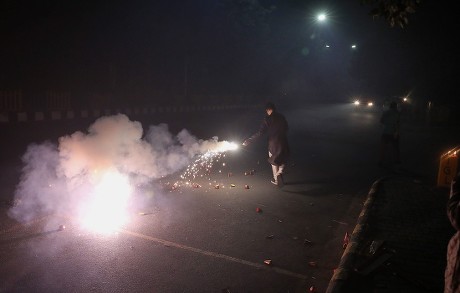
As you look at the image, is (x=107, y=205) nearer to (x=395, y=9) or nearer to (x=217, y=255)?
(x=217, y=255)

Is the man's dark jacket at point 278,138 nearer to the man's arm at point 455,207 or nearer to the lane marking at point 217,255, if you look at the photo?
the lane marking at point 217,255

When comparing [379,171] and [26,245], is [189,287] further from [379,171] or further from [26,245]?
[379,171]

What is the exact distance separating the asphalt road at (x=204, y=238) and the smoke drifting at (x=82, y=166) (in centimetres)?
34

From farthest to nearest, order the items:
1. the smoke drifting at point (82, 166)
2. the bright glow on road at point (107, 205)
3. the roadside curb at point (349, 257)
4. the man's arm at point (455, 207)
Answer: the smoke drifting at point (82, 166) → the bright glow on road at point (107, 205) → the roadside curb at point (349, 257) → the man's arm at point (455, 207)

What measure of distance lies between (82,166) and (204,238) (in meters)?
4.21

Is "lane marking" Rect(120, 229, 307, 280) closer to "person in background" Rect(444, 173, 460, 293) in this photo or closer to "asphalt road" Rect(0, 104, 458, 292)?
"asphalt road" Rect(0, 104, 458, 292)

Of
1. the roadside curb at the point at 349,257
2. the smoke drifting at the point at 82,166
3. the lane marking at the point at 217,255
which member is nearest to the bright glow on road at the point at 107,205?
the smoke drifting at the point at 82,166

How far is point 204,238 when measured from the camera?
246 inches

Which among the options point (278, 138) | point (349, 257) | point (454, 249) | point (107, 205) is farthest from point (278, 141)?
point (454, 249)

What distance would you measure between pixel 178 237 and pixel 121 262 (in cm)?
114

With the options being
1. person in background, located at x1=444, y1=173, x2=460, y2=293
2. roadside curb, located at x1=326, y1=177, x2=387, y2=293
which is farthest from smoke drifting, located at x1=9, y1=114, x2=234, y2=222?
person in background, located at x1=444, y1=173, x2=460, y2=293

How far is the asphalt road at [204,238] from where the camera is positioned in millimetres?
4902

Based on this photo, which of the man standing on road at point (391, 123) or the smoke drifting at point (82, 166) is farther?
the man standing on road at point (391, 123)

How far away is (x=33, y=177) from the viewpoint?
9.60 m
